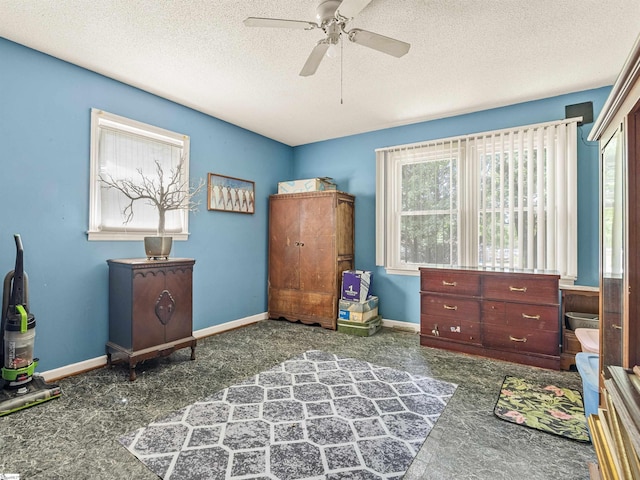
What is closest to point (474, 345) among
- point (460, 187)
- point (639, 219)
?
point (460, 187)

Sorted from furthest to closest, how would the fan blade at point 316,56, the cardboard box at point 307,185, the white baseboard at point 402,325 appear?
the cardboard box at point 307,185
the white baseboard at point 402,325
the fan blade at point 316,56

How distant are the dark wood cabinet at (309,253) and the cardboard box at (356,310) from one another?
4.9 inches

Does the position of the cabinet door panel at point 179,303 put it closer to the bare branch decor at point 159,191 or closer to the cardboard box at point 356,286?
the bare branch decor at point 159,191

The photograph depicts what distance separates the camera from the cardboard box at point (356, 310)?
3.83m

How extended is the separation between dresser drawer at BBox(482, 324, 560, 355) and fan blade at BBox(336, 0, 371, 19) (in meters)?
2.81

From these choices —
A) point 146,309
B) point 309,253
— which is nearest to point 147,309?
point 146,309

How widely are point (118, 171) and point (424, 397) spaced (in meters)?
3.22

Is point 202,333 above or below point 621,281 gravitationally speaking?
below

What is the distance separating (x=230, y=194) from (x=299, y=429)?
292cm

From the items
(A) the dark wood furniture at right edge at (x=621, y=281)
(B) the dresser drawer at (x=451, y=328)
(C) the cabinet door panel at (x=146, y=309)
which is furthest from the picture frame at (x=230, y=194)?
(A) the dark wood furniture at right edge at (x=621, y=281)

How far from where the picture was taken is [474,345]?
312 centimetres

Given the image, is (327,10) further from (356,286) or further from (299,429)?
(356,286)

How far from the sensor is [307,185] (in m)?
4.32

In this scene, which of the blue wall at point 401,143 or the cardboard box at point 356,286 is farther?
the cardboard box at point 356,286
